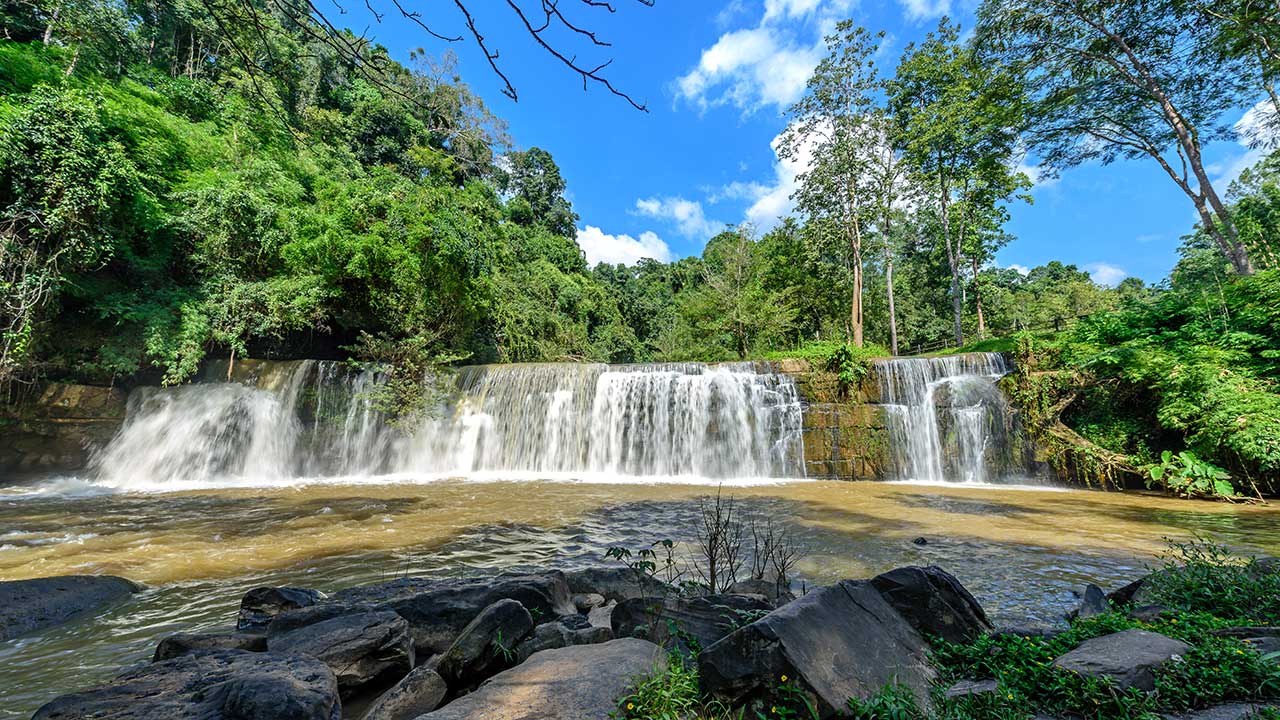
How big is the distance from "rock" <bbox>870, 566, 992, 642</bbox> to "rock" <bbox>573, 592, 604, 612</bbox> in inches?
83.6

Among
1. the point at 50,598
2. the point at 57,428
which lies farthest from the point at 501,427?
the point at 50,598

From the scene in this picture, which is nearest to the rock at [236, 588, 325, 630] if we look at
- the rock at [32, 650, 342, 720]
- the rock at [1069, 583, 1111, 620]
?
the rock at [32, 650, 342, 720]

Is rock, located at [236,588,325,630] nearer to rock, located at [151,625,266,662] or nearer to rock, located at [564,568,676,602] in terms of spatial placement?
rock, located at [151,625,266,662]

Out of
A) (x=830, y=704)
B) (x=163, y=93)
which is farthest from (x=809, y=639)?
(x=163, y=93)

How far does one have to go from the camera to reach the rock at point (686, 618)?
2.73 metres

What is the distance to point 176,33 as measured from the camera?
24594 millimetres

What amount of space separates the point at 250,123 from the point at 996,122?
2683 centimetres

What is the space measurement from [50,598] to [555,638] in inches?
171

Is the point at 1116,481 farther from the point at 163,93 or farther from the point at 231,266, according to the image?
the point at 163,93

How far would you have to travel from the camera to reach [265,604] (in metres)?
3.61

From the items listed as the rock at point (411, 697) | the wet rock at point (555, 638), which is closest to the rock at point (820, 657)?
the wet rock at point (555, 638)

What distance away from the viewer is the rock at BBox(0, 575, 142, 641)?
3.60m

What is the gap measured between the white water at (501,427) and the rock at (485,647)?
9.23 metres

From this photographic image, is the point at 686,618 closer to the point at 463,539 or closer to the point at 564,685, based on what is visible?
the point at 564,685
